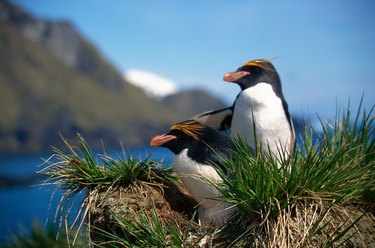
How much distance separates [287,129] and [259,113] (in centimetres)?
44

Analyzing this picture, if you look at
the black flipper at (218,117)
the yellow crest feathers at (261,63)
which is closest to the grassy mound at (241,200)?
the black flipper at (218,117)

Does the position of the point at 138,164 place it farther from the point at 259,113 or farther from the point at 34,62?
the point at 34,62

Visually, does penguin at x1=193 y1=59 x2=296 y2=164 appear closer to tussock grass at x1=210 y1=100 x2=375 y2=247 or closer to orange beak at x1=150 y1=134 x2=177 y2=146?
orange beak at x1=150 y1=134 x2=177 y2=146

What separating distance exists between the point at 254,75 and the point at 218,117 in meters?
0.72

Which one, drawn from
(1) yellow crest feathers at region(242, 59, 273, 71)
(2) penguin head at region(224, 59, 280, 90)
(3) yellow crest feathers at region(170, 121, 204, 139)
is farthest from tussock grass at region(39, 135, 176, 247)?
(1) yellow crest feathers at region(242, 59, 273, 71)

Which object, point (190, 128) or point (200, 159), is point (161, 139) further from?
point (200, 159)

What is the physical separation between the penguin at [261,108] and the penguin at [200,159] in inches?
18.9

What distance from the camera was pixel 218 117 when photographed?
570 centimetres

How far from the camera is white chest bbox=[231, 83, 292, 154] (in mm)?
5066

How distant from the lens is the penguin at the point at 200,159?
4465mm

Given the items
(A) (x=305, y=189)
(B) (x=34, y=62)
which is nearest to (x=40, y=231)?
(A) (x=305, y=189)

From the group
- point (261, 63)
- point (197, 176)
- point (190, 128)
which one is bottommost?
point (197, 176)

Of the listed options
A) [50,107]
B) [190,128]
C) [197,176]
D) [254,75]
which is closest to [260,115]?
[254,75]

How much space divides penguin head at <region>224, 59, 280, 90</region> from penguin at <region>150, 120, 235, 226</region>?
79 cm
